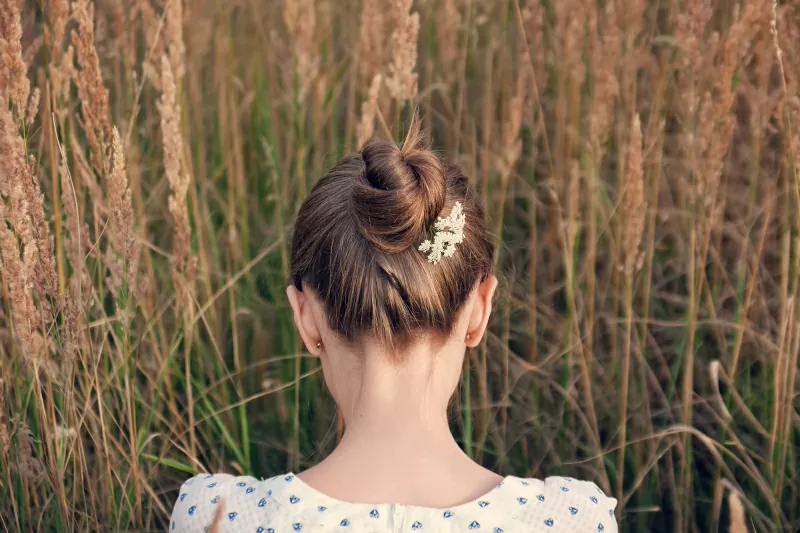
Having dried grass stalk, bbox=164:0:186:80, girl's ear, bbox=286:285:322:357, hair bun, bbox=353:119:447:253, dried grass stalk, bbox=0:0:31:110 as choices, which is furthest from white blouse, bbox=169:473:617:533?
dried grass stalk, bbox=164:0:186:80

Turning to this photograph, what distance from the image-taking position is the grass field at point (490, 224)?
1.40 metres

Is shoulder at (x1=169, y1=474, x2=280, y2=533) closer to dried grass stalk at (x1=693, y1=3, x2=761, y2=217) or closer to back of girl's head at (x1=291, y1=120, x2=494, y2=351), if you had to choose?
back of girl's head at (x1=291, y1=120, x2=494, y2=351)

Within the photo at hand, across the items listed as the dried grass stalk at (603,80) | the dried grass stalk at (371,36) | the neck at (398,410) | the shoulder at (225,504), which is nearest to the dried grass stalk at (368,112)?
the dried grass stalk at (371,36)

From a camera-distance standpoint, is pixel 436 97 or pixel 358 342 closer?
pixel 358 342

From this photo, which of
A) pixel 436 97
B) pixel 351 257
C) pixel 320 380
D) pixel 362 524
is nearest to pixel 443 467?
pixel 362 524

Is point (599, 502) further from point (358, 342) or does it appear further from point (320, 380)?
point (320, 380)

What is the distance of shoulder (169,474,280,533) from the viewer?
106cm

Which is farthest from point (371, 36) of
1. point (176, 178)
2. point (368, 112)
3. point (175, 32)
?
point (176, 178)

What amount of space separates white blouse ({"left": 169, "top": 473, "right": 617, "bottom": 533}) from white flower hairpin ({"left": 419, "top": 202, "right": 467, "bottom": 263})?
0.28 metres

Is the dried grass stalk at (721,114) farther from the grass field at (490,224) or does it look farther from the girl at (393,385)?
the girl at (393,385)

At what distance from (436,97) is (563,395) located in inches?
32.5

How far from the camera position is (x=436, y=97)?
2.15 meters

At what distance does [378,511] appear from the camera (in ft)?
3.27

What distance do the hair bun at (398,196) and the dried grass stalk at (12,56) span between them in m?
0.52
